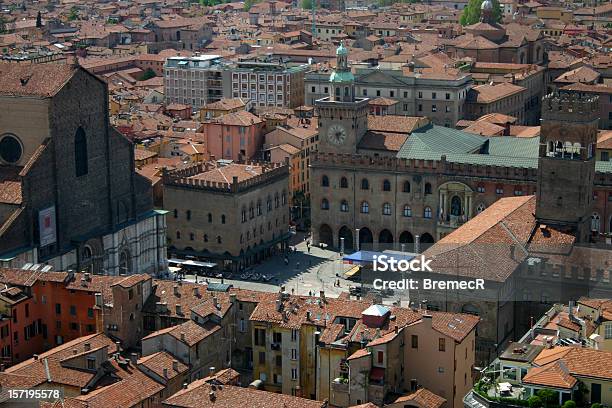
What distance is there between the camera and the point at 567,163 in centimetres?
7456

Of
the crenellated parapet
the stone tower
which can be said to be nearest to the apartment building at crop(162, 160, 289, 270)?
the crenellated parapet

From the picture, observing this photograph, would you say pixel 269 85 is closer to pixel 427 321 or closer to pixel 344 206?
pixel 344 206

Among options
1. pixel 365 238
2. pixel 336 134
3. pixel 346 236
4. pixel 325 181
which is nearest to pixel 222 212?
pixel 325 181

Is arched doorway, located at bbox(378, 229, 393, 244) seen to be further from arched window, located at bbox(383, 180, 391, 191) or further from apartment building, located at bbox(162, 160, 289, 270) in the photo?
apartment building, located at bbox(162, 160, 289, 270)

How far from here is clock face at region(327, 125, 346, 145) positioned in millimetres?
99438

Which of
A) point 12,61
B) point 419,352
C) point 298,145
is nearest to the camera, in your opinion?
point 419,352

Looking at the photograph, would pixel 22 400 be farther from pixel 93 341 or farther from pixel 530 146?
pixel 530 146

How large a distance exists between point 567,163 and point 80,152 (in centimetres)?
3125

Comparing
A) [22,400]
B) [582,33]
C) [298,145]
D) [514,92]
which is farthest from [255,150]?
[582,33]

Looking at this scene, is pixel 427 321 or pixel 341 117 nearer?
pixel 427 321

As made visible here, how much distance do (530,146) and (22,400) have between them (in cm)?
5374

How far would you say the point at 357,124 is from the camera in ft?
326

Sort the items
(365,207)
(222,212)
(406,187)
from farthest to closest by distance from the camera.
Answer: (365,207)
(406,187)
(222,212)

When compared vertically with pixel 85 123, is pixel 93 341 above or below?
below
